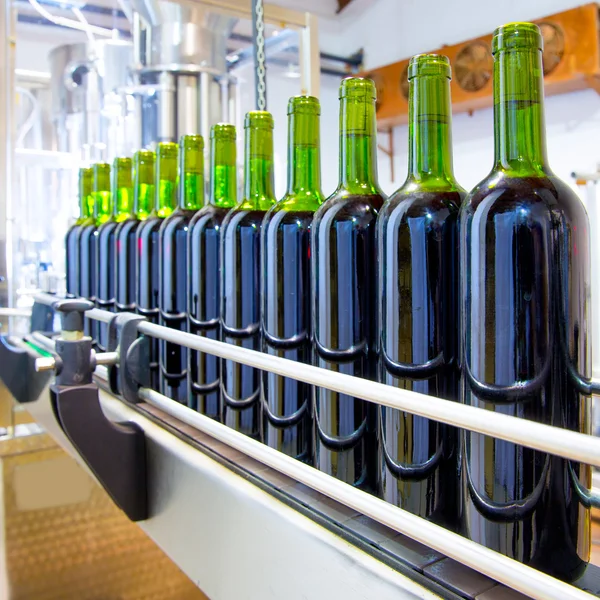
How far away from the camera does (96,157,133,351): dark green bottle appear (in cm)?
71

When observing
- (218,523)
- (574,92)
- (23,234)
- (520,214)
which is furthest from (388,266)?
(574,92)

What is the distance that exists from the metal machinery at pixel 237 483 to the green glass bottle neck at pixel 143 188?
0.14 metres

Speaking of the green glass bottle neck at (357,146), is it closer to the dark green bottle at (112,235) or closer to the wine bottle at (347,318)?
the wine bottle at (347,318)

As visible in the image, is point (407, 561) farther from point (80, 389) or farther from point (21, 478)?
point (21, 478)

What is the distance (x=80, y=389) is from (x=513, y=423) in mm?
358

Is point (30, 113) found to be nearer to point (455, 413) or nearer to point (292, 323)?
point (292, 323)

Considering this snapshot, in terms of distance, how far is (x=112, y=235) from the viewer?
72cm

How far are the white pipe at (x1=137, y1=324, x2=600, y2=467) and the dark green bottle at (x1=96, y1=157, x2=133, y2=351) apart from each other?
0.39 m

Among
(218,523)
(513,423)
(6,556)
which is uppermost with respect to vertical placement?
(513,423)

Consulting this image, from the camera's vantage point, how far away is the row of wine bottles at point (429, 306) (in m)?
0.27

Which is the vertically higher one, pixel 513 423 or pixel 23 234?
pixel 23 234

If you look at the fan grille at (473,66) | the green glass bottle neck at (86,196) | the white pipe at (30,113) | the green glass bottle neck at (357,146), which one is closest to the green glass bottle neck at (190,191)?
the green glass bottle neck at (357,146)

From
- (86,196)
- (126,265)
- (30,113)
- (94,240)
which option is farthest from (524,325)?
(30,113)

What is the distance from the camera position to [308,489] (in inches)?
14.4
